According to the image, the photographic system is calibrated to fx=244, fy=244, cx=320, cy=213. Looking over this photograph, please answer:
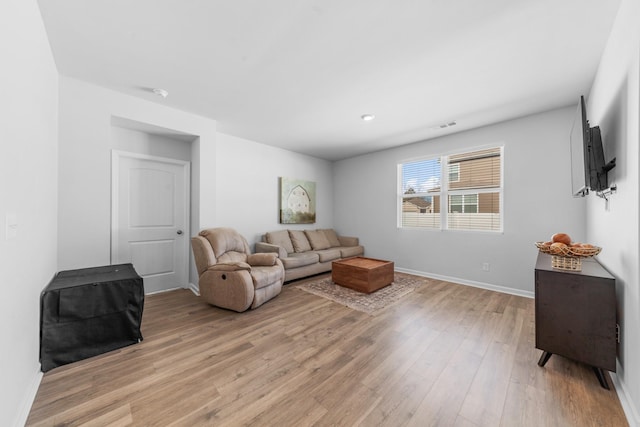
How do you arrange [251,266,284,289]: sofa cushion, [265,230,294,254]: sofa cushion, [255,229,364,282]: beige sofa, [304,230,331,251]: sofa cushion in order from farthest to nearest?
1. [304,230,331,251]: sofa cushion
2. [265,230,294,254]: sofa cushion
3. [255,229,364,282]: beige sofa
4. [251,266,284,289]: sofa cushion

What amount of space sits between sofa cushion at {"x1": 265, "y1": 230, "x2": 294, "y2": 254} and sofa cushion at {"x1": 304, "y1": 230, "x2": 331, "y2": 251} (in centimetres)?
49

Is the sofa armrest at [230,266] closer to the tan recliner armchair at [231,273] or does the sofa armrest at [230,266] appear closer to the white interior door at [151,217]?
the tan recliner armchair at [231,273]

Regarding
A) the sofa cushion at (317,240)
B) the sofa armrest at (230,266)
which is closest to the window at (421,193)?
the sofa cushion at (317,240)

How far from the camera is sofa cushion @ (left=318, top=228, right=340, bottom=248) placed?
5.50 m

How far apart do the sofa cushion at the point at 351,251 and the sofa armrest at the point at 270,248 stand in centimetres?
132

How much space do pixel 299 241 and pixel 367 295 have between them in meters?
1.94

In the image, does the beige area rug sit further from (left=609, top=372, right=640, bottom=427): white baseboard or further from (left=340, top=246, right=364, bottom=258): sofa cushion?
(left=609, top=372, right=640, bottom=427): white baseboard

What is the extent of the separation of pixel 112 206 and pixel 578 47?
4.95 m

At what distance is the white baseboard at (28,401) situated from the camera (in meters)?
1.32

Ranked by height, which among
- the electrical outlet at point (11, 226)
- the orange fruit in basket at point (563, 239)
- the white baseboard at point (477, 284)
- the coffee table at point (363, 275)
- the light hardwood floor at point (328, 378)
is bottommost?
the light hardwood floor at point (328, 378)

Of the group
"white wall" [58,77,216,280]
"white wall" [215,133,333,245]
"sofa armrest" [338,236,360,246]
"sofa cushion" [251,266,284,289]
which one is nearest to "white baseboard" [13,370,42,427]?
"white wall" [58,77,216,280]

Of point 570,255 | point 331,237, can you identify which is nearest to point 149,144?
point 331,237

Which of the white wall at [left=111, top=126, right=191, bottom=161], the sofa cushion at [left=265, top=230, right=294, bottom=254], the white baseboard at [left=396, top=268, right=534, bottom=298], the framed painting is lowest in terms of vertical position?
the white baseboard at [left=396, top=268, right=534, bottom=298]

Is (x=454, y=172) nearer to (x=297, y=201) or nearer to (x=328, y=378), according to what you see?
(x=297, y=201)
